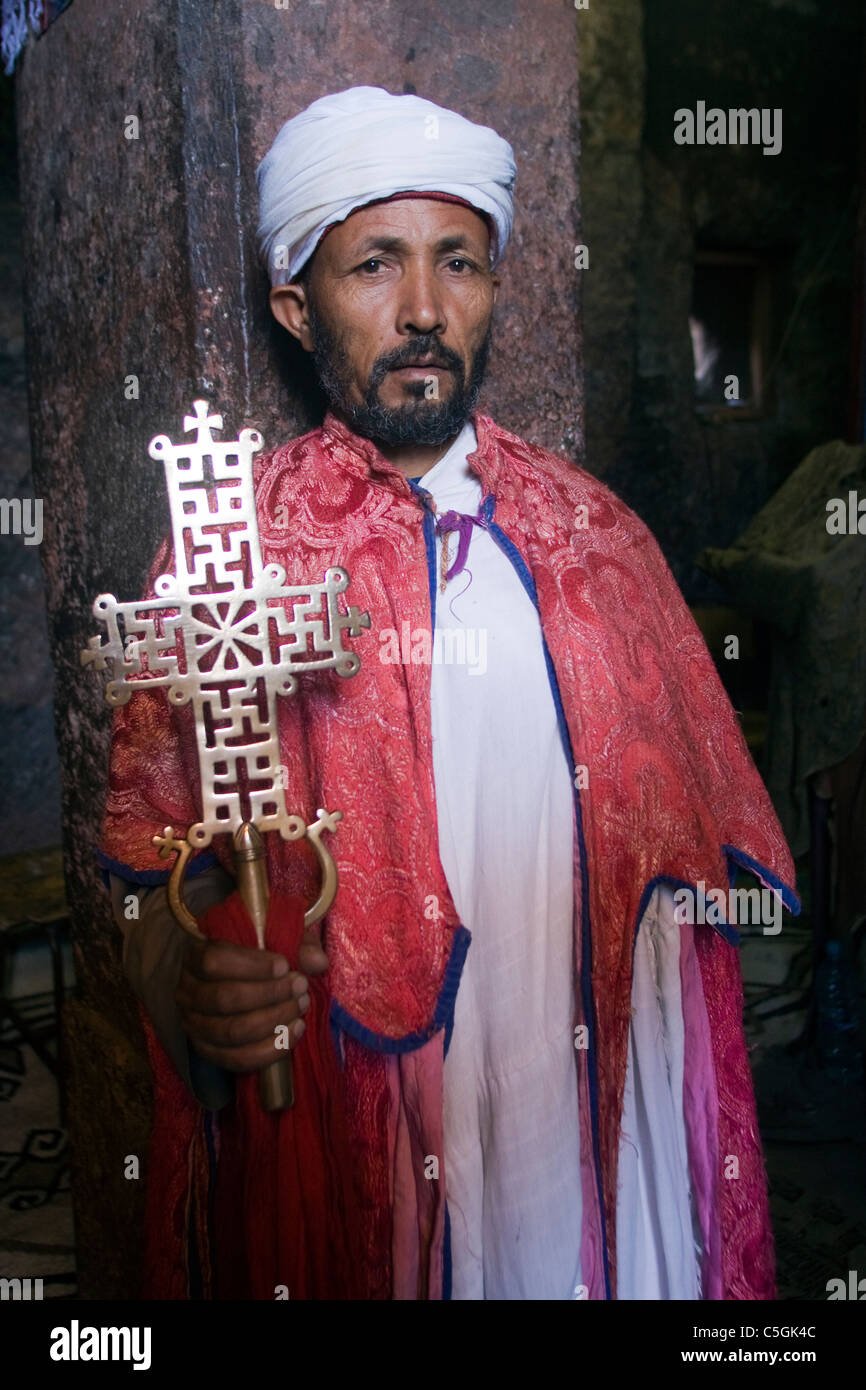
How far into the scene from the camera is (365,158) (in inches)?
48.1

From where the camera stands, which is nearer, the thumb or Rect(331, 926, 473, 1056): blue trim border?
the thumb

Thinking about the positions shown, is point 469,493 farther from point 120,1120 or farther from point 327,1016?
point 120,1120

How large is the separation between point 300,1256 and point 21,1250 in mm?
1763

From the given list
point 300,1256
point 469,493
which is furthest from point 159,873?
point 469,493

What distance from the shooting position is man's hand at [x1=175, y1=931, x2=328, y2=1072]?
43.0 inches

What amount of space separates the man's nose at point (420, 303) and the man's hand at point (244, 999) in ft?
2.17

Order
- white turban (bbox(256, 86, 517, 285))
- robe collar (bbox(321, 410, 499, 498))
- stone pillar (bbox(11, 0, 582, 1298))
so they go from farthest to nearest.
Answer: stone pillar (bbox(11, 0, 582, 1298)) → robe collar (bbox(321, 410, 499, 498)) → white turban (bbox(256, 86, 517, 285))

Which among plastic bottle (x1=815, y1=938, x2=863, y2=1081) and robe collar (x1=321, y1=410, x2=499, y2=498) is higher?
robe collar (x1=321, y1=410, x2=499, y2=498)

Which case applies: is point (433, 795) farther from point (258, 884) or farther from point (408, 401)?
point (408, 401)

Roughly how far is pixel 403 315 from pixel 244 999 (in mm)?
732

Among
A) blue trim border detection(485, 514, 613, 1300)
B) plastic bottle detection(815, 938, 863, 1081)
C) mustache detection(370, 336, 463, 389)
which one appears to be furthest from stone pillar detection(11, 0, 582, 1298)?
plastic bottle detection(815, 938, 863, 1081)

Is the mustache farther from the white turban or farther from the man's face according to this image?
the white turban

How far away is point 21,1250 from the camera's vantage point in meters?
2.68

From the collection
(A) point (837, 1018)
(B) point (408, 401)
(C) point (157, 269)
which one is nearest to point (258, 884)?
(B) point (408, 401)
